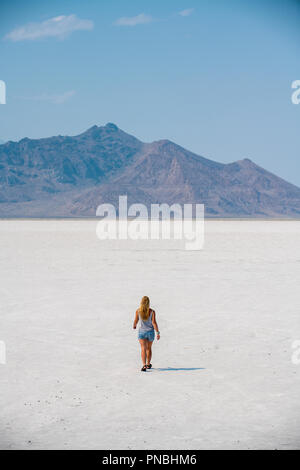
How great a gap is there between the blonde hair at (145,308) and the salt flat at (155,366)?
0.65 metres

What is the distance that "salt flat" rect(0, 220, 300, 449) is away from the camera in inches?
188

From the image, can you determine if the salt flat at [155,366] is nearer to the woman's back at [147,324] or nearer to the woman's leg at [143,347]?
the woman's leg at [143,347]

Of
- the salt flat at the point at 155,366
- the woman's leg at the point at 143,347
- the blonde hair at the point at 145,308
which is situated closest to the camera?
the salt flat at the point at 155,366

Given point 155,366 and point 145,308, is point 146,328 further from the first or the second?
point 155,366

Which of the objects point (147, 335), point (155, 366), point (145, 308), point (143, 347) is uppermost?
point (145, 308)

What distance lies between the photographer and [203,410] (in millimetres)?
5238

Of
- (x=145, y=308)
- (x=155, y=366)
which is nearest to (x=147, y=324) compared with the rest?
(x=145, y=308)

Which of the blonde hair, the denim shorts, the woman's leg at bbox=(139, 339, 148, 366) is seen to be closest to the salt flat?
the woman's leg at bbox=(139, 339, 148, 366)

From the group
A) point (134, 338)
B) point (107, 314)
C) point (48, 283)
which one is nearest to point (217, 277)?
point (48, 283)

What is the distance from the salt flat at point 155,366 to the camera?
4.78 meters

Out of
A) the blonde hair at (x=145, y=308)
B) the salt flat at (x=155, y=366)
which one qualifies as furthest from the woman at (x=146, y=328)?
the salt flat at (x=155, y=366)

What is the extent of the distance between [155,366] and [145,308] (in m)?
0.83

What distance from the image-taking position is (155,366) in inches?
263

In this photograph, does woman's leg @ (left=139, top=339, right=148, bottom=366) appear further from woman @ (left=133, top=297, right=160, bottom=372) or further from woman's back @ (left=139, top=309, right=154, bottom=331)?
woman's back @ (left=139, top=309, right=154, bottom=331)
